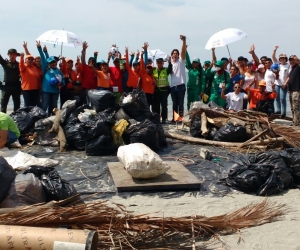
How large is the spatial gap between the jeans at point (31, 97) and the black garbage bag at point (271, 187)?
6.23m

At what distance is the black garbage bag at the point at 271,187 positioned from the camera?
5178mm

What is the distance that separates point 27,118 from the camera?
806cm

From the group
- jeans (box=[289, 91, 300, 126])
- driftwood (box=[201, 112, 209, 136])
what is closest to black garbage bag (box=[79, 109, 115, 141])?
driftwood (box=[201, 112, 209, 136])

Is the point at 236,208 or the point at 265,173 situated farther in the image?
the point at 265,173

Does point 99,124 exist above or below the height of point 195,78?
below

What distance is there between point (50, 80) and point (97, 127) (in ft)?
8.78

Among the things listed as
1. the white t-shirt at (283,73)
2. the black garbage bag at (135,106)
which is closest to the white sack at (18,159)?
the black garbage bag at (135,106)

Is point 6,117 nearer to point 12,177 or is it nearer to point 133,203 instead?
point 12,177

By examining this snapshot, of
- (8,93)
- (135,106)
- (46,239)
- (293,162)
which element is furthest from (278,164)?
(8,93)

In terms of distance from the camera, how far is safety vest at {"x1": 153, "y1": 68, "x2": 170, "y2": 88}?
10.5m

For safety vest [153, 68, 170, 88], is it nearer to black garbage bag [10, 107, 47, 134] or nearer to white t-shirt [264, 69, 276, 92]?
white t-shirt [264, 69, 276, 92]

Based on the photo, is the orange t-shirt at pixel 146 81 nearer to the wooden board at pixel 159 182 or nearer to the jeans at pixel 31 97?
the jeans at pixel 31 97

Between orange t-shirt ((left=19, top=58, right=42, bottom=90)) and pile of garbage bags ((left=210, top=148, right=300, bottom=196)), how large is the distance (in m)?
5.45

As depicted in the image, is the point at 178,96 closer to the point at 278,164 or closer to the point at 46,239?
the point at 278,164
